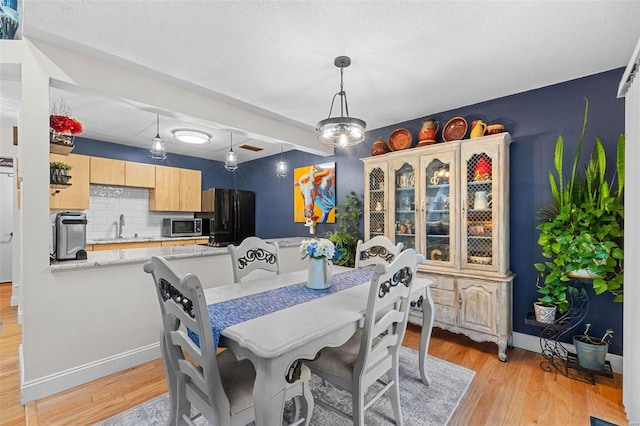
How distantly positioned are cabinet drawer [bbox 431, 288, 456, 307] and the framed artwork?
1853 millimetres

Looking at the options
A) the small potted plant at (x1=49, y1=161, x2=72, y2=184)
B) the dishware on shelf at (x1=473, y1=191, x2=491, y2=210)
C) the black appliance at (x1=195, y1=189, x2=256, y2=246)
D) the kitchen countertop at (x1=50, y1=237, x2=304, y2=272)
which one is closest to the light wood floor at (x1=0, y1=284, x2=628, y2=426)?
the kitchen countertop at (x1=50, y1=237, x2=304, y2=272)

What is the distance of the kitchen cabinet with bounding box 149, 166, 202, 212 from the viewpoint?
16.2 feet

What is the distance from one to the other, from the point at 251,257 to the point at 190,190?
343 cm

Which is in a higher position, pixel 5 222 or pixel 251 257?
pixel 5 222

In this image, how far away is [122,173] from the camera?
4.49m

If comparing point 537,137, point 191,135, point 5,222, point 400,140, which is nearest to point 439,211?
point 400,140

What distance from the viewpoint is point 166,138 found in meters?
4.38

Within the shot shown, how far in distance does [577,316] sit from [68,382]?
13.5 feet

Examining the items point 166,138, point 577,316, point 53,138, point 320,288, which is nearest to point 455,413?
point 320,288

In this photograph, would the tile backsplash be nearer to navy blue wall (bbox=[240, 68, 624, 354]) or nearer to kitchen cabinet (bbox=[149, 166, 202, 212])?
kitchen cabinet (bbox=[149, 166, 202, 212])

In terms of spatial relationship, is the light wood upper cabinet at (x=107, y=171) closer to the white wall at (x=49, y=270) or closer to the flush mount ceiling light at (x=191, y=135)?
the flush mount ceiling light at (x=191, y=135)

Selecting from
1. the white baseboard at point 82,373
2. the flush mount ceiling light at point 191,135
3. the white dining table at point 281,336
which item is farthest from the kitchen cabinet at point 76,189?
the white dining table at point 281,336

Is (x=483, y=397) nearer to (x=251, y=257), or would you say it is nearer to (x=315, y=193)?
(x=251, y=257)

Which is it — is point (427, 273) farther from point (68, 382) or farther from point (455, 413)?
point (68, 382)
